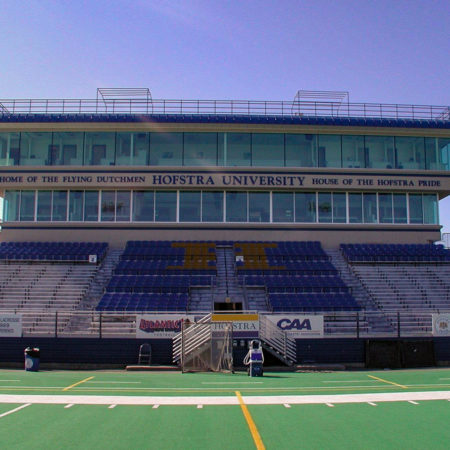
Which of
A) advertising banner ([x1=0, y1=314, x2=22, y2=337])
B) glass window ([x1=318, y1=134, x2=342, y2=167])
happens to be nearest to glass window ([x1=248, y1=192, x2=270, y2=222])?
glass window ([x1=318, y1=134, x2=342, y2=167])

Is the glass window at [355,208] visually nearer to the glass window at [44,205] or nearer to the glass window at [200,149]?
the glass window at [200,149]

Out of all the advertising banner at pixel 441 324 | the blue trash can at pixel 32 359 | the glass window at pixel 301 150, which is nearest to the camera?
the blue trash can at pixel 32 359

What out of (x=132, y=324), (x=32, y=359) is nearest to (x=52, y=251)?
(x=132, y=324)

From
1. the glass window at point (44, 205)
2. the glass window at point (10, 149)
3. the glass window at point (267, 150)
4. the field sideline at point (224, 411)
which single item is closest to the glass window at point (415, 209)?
the glass window at point (267, 150)

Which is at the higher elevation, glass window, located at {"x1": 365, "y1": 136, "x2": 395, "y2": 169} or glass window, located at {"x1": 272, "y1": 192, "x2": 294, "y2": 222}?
glass window, located at {"x1": 365, "y1": 136, "x2": 395, "y2": 169}

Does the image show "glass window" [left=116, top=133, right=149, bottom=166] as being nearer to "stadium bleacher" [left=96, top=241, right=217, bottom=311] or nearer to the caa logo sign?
"stadium bleacher" [left=96, top=241, right=217, bottom=311]

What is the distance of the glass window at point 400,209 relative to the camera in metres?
38.0

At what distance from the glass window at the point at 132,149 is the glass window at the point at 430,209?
20133 mm

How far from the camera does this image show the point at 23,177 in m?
37.0

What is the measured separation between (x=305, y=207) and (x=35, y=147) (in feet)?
64.1

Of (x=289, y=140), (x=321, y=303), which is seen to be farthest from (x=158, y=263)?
(x=289, y=140)

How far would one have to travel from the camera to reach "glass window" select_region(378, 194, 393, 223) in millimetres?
37875

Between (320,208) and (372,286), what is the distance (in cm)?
781

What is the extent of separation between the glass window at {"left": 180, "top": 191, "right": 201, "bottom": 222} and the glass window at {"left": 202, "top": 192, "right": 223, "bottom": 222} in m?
0.42
